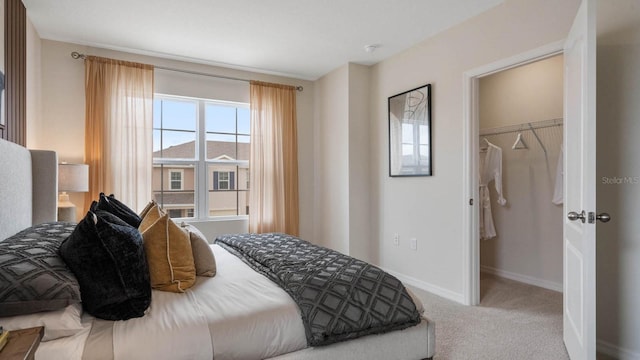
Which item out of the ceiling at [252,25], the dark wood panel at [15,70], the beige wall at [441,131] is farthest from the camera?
the ceiling at [252,25]

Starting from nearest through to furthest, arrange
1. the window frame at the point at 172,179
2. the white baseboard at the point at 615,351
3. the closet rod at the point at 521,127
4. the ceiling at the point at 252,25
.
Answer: the white baseboard at the point at 615,351 < the ceiling at the point at 252,25 < the closet rod at the point at 521,127 < the window frame at the point at 172,179

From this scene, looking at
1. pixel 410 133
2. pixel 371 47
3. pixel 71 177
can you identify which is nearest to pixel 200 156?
pixel 71 177

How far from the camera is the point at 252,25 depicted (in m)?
3.21

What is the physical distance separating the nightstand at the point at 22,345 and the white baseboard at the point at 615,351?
284 cm

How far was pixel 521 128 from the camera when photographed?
12.9 feet

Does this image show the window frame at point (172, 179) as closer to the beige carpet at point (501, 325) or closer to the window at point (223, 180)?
the window at point (223, 180)

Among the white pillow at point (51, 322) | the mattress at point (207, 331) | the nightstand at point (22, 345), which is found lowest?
the mattress at point (207, 331)

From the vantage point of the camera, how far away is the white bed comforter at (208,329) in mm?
1319

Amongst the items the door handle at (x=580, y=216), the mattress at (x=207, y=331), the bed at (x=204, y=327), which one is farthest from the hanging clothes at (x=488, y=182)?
the mattress at (x=207, y=331)

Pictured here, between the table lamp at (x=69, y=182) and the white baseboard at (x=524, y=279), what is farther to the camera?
the white baseboard at (x=524, y=279)

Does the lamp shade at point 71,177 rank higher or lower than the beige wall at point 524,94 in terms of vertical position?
lower

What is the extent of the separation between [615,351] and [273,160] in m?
3.55

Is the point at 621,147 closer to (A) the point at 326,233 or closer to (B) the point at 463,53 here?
(B) the point at 463,53

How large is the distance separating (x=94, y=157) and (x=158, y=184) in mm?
700
